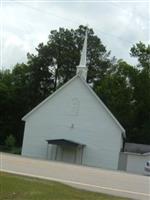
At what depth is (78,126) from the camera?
48.4m

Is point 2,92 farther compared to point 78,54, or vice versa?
point 78,54

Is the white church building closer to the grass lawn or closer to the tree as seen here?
the tree

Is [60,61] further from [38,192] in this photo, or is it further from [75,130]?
[38,192]

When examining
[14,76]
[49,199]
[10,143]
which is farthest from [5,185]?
[14,76]

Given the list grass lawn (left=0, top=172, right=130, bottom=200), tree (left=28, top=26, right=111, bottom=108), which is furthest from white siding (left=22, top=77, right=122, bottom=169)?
grass lawn (left=0, top=172, right=130, bottom=200)

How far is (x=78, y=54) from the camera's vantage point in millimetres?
80500

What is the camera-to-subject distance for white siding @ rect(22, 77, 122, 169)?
47281 millimetres

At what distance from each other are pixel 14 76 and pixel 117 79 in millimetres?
19731

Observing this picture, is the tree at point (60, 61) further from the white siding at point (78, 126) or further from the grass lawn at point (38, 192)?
the grass lawn at point (38, 192)

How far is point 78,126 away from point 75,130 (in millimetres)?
500

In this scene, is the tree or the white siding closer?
the white siding

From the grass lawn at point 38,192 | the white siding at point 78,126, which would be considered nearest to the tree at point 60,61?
the white siding at point 78,126

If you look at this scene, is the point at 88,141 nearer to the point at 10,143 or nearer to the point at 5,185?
the point at 10,143

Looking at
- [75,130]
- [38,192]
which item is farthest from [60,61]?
[38,192]
